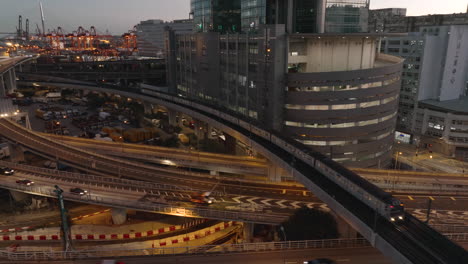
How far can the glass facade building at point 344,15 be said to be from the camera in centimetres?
6550

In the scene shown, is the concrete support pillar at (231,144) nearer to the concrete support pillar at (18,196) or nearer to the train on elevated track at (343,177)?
the train on elevated track at (343,177)

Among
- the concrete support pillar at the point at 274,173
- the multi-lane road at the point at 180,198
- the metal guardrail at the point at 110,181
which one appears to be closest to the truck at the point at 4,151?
the multi-lane road at the point at 180,198

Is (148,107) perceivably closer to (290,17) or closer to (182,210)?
(290,17)

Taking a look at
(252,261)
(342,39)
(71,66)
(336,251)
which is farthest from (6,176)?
(71,66)

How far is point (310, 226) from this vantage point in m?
32.4

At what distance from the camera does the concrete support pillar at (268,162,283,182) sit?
49.1 m

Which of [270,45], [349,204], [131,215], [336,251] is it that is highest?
[270,45]

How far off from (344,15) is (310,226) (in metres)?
48.0

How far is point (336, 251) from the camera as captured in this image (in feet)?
96.4

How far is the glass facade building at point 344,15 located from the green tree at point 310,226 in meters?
44.5

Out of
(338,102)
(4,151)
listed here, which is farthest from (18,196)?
(338,102)

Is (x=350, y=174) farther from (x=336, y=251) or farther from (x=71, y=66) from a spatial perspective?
(x=71, y=66)

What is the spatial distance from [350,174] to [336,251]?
723cm

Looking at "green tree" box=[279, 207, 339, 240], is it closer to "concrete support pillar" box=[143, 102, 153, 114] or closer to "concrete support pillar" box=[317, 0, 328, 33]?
"concrete support pillar" box=[317, 0, 328, 33]
